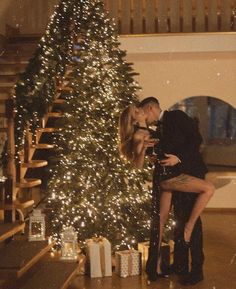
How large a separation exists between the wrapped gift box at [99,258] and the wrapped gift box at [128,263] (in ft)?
0.30

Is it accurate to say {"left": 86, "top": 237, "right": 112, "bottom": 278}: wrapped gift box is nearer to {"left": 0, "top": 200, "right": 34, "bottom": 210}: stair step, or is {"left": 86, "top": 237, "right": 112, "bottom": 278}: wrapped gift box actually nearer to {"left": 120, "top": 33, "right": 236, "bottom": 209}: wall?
{"left": 0, "top": 200, "right": 34, "bottom": 210}: stair step

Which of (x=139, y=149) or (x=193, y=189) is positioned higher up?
(x=139, y=149)

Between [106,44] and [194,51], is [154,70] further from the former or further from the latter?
[106,44]

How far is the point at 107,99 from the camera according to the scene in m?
5.59

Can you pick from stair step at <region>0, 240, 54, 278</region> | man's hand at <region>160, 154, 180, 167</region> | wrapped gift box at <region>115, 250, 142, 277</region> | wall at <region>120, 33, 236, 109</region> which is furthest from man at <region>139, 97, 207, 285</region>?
wall at <region>120, 33, 236, 109</region>

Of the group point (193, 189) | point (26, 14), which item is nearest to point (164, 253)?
point (193, 189)

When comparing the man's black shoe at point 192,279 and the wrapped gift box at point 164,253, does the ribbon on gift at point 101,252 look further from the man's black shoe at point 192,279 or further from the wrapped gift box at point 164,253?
the man's black shoe at point 192,279

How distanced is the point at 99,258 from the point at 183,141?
1.35 meters

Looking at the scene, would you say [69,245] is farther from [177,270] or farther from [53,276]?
[177,270]

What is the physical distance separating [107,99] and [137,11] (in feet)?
12.1

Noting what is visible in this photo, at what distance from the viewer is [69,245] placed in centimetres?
494

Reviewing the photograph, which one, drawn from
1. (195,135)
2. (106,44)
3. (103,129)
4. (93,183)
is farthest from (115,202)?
(106,44)

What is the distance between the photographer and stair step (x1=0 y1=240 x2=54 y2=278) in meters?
3.99

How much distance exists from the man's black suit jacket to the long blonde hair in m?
0.29
